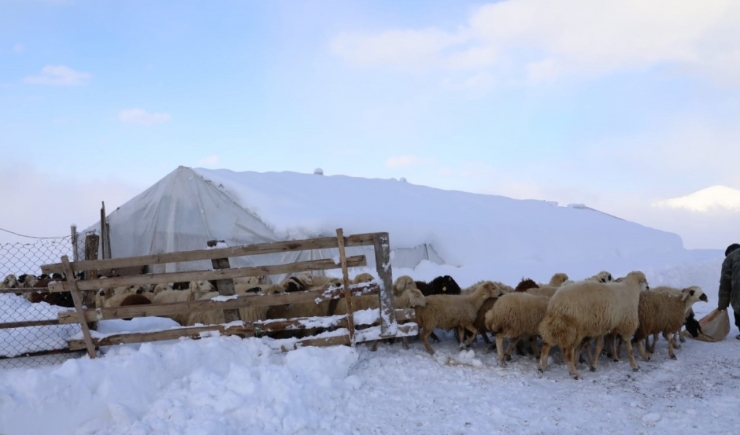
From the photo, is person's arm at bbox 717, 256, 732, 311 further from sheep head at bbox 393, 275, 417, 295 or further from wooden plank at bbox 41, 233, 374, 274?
wooden plank at bbox 41, 233, 374, 274

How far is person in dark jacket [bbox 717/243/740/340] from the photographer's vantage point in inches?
389

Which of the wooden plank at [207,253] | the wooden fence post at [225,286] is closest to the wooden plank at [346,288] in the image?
the wooden plank at [207,253]

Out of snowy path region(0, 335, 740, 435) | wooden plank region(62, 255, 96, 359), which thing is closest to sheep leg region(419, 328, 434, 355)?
snowy path region(0, 335, 740, 435)

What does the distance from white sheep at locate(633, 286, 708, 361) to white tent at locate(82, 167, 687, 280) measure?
7.89 meters

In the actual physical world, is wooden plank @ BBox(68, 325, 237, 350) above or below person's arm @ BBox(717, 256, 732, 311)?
above

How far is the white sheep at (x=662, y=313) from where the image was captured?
28.8 ft

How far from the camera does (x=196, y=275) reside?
300 inches

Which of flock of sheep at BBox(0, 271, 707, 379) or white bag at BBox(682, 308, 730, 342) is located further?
white bag at BBox(682, 308, 730, 342)

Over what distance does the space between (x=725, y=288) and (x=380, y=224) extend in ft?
35.3

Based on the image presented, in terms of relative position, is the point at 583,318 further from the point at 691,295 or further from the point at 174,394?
the point at 174,394

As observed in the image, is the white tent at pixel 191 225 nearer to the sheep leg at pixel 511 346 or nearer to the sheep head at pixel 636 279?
the sheep leg at pixel 511 346

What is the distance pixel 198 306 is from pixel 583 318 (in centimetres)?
523

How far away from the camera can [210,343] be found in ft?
23.3

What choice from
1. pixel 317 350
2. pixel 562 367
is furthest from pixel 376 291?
pixel 562 367
